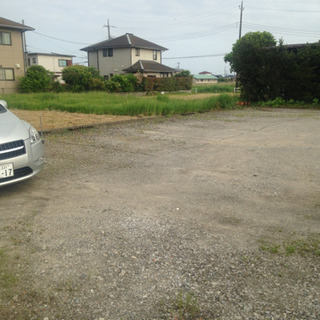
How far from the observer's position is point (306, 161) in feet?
19.0

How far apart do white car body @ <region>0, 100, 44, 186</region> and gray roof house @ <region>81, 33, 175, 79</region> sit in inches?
1315

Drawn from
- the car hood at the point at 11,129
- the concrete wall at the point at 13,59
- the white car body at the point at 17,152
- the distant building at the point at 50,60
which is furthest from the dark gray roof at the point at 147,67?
the white car body at the point at 17,152

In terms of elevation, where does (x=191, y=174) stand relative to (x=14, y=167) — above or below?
below

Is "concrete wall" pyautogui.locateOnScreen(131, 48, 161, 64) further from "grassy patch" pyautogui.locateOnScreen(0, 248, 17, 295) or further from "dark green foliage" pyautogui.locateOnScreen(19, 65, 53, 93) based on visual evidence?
"grassy patch" pyautogui.locateOnScreen(0, 248, 17, 295)

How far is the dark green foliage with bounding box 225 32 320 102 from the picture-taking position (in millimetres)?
16328

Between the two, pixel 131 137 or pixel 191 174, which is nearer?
pixel 191 174

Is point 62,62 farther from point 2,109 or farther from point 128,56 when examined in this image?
point 2,109

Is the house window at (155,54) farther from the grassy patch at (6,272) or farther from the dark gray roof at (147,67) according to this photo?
the grassy patch at (6,272)

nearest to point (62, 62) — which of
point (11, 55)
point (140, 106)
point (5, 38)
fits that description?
point (11, 55)

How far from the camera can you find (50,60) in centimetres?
4812

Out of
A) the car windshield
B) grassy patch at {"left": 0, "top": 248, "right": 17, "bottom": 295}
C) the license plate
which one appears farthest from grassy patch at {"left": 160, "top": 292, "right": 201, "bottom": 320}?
the car windshield

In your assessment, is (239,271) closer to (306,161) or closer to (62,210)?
(62,210)

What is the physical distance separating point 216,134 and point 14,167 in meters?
6.03

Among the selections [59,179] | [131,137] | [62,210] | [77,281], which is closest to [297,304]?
[77,281]
